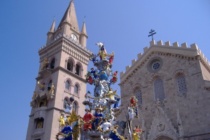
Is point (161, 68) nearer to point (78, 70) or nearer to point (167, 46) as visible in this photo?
point (167, 46)

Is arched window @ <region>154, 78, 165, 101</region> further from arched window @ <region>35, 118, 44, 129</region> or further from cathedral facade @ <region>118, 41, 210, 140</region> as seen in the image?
arched window @ <region>35, 118, 44, 129</region>

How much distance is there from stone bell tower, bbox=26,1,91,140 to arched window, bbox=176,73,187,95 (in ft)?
41.5

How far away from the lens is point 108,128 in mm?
11648

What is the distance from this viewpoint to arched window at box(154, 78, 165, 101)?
25323mm

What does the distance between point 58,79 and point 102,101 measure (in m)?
21.1

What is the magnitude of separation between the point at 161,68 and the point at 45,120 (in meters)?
16.9

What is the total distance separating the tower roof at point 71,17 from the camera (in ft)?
134

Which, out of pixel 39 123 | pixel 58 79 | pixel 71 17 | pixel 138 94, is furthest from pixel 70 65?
pixel 138 94

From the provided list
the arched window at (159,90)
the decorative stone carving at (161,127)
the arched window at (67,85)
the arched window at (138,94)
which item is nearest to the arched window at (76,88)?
the arched window at (67,85)

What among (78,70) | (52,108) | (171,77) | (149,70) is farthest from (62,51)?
(171,77)

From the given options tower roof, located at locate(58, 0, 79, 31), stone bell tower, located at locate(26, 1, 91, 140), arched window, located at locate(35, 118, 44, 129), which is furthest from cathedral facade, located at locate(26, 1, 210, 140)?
tower roof, located at locate(58, 0, 79, 31)

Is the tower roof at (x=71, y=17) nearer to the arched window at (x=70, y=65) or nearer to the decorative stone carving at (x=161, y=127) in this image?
the arched window at (x=70, y=65)

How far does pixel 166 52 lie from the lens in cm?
2730

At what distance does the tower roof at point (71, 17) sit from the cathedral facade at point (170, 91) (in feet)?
55.9
